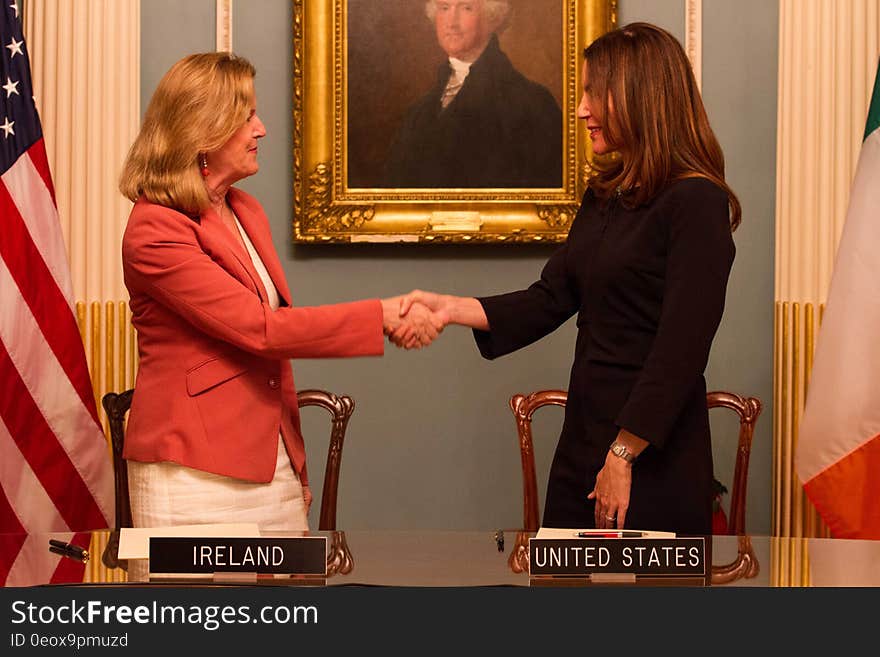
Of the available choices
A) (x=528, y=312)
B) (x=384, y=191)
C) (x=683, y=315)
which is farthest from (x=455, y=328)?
(x=683, y=315)

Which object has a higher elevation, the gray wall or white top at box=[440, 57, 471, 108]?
white top at box=[440, 57, 471, 108]

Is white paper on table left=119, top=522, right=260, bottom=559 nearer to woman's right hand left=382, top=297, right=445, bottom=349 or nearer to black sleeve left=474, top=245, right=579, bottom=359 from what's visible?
woman's right hand left=382, top=297, right=445, bottom=349

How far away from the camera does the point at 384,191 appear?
4.61 metres

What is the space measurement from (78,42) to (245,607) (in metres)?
3.36

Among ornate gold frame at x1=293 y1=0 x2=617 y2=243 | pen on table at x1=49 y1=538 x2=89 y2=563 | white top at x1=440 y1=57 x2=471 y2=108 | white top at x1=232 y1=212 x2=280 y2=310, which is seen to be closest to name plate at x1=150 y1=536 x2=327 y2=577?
pen on table at x1=49 y1=538 x2=89 y2=563

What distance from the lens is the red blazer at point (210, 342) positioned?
9.40 ft

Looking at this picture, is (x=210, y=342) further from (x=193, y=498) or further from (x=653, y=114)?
(x=653, y=114)

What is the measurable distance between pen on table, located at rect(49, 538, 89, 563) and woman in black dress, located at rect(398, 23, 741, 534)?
4.01 ft

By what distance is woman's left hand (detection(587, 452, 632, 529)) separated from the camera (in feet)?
9.27

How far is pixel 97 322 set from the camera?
4.55 m

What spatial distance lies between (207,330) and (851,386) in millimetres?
2291

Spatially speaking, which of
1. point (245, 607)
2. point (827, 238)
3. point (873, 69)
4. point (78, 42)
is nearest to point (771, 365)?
point (827, 238)

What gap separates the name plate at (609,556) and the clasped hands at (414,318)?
4.59 feet

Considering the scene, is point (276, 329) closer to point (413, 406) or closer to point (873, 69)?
point (413, 406)
